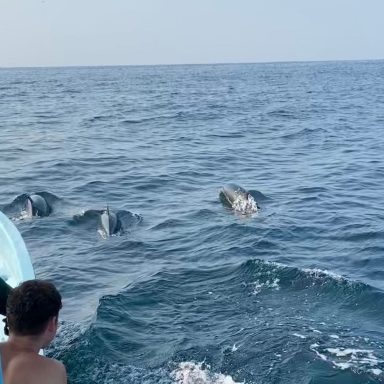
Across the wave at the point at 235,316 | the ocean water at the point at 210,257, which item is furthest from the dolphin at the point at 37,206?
the wave at the point at 235,316

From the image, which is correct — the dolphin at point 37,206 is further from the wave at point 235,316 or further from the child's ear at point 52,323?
the child's ear at point 52,323

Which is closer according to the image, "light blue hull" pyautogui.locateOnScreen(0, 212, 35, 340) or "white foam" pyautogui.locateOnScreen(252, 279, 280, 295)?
"light blue hull" pyautogui.locateOnScreen(0, 212, 35, 340)

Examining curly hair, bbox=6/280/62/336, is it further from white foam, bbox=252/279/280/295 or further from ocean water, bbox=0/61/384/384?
white foam, bbox=252/279/280/295

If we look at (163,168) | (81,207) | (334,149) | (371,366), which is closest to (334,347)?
(371,366)

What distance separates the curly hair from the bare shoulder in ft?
0.61

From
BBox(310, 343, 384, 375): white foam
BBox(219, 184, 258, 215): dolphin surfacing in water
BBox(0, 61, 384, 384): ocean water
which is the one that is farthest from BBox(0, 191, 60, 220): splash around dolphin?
BBox(310, 343, 384, 375): white foam

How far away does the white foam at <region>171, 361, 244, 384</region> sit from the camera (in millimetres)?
8883

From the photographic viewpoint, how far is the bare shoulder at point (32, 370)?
13.8 feet

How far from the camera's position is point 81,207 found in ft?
62.3

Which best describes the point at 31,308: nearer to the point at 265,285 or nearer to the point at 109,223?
the point at 265,285

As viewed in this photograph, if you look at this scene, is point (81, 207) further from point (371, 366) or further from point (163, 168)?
point (371, 366)

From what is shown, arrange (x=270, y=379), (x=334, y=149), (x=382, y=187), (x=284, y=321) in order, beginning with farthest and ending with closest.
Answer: (x=334, y=149) < (x=382, y=187) < (x=284, y=321) < (x=270, y=379)

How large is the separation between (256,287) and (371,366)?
11.5 ft

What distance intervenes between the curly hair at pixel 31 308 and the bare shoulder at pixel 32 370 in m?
0.18
